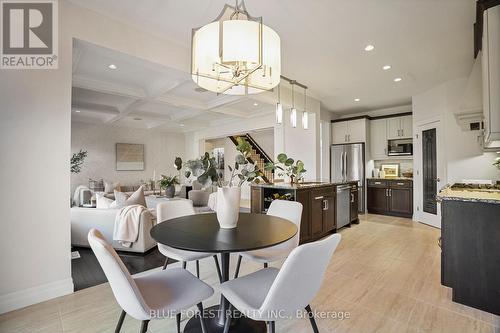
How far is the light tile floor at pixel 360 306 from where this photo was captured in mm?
1729

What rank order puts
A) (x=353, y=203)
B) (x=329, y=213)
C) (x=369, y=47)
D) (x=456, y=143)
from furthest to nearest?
(x=353, y=203) → (x=456, y=143) → (x=329, y=213) → (x=369, y=47)

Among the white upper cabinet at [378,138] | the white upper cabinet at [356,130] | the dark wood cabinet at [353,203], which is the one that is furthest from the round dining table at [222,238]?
the white upper cabinet at [378,138]

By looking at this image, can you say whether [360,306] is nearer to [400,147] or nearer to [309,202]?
[309,202]

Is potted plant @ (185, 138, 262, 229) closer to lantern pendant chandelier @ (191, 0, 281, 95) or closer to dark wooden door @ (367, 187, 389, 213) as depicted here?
lantern pendant chandelier @ (191, 0, 281, 95)

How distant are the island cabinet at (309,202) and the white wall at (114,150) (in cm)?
597

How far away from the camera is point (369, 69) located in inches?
152

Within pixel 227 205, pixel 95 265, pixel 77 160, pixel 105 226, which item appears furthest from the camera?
pixel 77 160

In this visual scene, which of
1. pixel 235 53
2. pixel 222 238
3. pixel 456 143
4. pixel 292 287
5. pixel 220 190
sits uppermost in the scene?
pixel 235 53

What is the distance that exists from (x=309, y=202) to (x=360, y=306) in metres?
1.68

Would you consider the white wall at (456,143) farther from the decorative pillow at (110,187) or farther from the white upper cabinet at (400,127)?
the decorative pillow at (110,187)

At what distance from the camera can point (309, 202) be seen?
3541 millimetres

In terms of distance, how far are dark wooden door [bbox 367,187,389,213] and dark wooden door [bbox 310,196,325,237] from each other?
2.92 meters

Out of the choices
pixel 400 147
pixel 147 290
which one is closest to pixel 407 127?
pixel 400 147

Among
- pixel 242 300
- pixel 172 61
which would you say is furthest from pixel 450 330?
pixel 172 61
